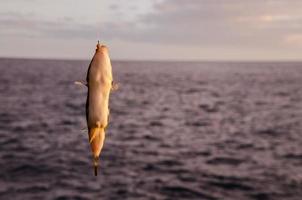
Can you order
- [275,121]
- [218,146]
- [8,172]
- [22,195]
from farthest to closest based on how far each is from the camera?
[275,121], [218,146], [8,172], [22,195]

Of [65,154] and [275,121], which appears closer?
[65,154]

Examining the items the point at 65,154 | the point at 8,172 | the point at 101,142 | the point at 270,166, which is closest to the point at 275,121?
the point at 270,166

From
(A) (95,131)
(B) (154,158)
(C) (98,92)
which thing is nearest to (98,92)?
(C) (98,92)

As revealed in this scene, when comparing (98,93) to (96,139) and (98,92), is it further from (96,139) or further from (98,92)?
(96,139)

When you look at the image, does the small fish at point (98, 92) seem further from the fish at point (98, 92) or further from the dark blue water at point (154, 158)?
the dark blue water at point (154, 158)

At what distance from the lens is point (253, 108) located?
3364 inches

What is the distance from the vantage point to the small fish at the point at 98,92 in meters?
1.09

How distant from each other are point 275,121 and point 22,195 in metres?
46.8

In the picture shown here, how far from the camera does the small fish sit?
3.57 feet

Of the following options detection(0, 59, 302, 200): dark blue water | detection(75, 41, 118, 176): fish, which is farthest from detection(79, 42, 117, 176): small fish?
detection(0, 59, 302, 200): dark blue water

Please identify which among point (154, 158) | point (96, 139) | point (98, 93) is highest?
point (98, 93)

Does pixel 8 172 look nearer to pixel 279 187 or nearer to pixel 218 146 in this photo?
pixel 279 187

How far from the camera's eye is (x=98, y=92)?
44.3 inches

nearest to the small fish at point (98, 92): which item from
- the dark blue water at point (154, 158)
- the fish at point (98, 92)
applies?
the fish at point (98, 92)
